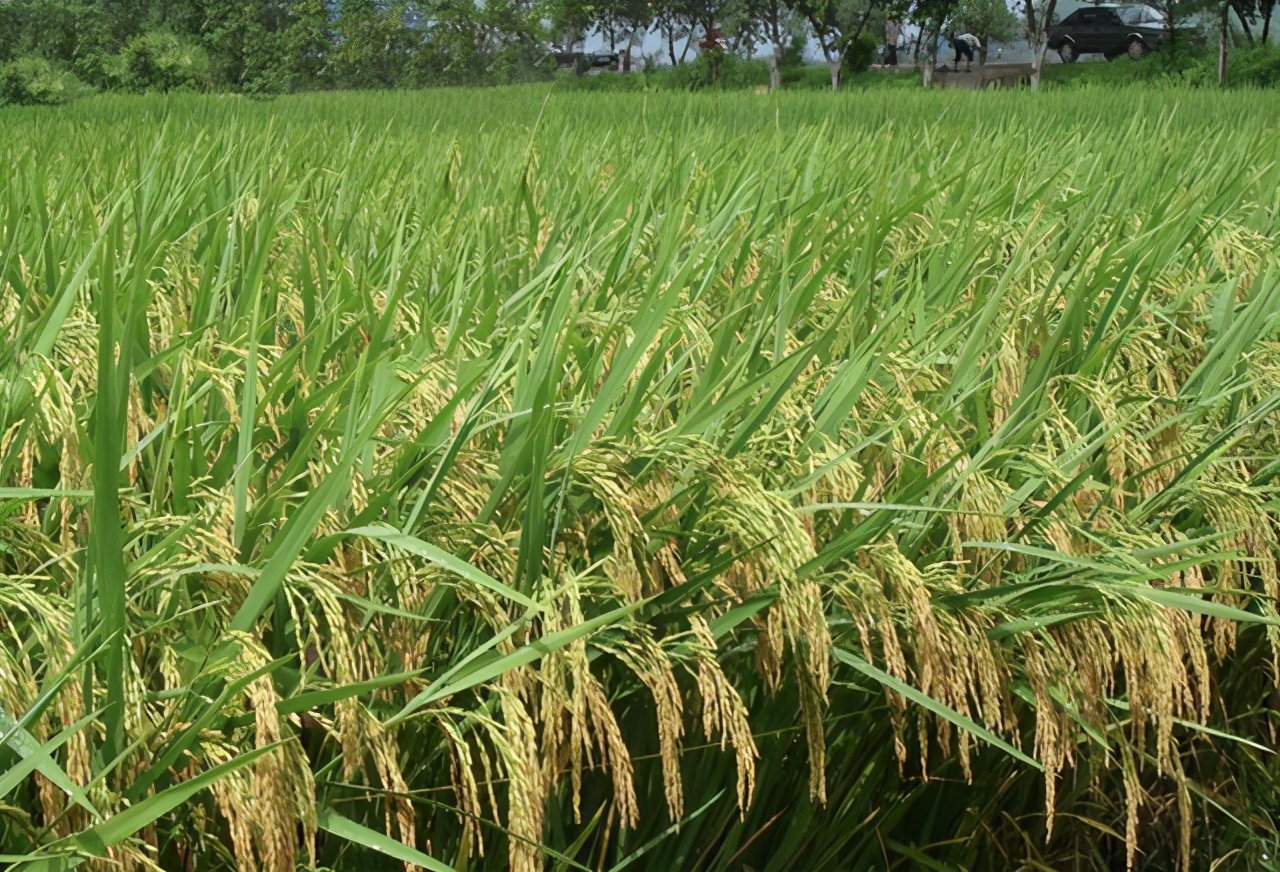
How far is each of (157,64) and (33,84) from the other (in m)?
4.74

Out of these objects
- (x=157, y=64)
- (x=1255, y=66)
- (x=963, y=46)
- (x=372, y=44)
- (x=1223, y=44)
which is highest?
(x=372, y=44)

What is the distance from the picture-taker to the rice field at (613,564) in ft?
3.67

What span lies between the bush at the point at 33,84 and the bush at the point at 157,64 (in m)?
3.80

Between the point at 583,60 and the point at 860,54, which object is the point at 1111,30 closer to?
the point at 860,54

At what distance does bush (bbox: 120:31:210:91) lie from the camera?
719 inches

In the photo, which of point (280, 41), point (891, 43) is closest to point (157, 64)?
point (280, 41)

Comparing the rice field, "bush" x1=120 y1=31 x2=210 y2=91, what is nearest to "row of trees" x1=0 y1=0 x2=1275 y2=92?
"bush" x1=120 y1=31 x2=210 y2=91

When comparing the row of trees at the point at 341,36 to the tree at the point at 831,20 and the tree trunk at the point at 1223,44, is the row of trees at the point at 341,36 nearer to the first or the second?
the tree at the point at 831,20

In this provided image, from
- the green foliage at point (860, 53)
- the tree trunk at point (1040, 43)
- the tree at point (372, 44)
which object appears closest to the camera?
the tree trunk at point (1040, 43)

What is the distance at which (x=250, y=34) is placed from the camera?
74.7 feet

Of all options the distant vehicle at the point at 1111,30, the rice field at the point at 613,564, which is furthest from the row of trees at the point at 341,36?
the rice field at the point at 613,564

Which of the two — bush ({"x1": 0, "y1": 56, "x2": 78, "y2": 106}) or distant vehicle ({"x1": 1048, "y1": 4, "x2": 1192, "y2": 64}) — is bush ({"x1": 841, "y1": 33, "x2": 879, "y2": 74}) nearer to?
distant vehicle ({"x1": 1048, "y1": 4, "x2": 1192, "y2": 64})

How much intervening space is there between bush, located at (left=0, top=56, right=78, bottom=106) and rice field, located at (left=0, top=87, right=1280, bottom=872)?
12.4m

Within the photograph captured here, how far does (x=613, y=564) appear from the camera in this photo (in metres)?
1.39
